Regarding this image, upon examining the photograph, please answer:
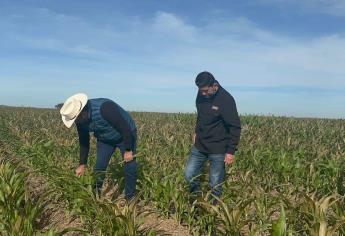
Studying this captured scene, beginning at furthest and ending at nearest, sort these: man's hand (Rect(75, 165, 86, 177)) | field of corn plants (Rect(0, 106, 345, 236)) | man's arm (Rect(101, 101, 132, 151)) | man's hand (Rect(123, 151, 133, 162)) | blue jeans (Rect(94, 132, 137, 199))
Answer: blue jeans (Rect(94, 132, 137, 199)), man's hand (Rect(75, 165, 86, 177)), man's hand (Rect(123, 151, 133, 162)), man's arm (Rect(101, 101, 132, 151)), field of corn plants (Rect(0, 106, 345, 236))

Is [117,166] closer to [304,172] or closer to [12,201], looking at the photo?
[12,201]

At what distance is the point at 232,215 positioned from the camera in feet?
13.3

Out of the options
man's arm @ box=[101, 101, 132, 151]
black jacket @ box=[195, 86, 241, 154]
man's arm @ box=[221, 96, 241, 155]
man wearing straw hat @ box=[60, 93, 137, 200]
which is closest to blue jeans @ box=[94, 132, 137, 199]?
man wearing straw hat @ box=[60, 93, 137, 200]

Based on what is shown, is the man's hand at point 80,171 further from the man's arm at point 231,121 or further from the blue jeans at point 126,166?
A: the man's arm at point 231,121

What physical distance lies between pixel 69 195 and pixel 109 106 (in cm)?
125

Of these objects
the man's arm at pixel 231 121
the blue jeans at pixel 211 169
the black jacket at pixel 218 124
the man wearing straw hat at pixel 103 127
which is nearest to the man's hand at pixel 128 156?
the man wearing straw hat at pixel 103 127

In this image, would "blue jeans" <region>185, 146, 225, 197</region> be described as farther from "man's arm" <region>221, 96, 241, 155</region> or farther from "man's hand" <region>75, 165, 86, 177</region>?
"man's hand" <region>75, 165, 86, 177</region>

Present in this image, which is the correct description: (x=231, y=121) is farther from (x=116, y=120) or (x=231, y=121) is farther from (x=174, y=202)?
(x=116, y=120)

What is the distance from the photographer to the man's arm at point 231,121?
5430mm

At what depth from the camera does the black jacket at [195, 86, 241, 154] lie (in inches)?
214

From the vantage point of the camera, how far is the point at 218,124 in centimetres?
562

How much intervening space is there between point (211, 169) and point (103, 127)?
5.07 feet

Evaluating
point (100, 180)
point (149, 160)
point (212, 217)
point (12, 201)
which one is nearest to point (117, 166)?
point (149, 160)

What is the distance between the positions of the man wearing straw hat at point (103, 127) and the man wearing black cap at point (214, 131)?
34.6 inches
